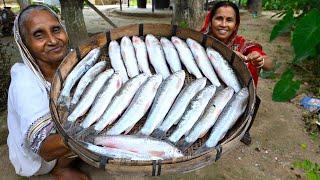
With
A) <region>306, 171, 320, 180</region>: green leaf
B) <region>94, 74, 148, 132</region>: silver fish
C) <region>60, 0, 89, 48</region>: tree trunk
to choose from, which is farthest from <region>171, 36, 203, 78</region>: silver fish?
<region>60, 0, 89, 48</region>: tree trunk

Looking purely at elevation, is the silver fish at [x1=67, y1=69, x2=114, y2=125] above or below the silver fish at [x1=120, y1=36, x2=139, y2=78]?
below

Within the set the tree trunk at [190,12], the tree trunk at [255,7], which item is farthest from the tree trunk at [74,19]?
the tree trunk at [255,7]

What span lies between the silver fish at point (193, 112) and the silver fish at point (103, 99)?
44 centimetres

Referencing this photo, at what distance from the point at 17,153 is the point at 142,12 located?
31.6 feet

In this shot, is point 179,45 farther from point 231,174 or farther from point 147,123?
point 231,174

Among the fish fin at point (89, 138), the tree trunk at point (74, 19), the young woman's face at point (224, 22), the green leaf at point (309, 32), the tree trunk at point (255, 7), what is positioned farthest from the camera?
the tree trunk at point (255, 7)

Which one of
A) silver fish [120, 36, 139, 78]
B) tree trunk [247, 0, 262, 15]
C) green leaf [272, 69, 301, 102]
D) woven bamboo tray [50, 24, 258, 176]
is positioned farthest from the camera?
tree trunk [247, 0, 262, 15]

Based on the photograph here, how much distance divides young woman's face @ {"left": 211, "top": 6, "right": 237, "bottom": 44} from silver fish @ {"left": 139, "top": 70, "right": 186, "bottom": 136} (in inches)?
37.9

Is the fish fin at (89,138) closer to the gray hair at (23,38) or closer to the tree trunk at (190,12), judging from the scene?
the gray hair at (23,38)

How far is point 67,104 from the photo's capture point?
6.12 feet

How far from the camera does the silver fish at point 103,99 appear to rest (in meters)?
1.81

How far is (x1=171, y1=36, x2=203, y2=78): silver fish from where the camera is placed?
2.18m

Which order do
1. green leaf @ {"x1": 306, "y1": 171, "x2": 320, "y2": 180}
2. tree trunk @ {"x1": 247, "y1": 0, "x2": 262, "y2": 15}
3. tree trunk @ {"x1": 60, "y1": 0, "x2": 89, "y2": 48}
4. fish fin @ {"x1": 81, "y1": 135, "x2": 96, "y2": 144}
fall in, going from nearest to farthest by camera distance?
1. fish fin @ {"x1": 81, "y1": 135, "x2": 96, "y2": 144}
2. green leaf @ {"x1": 306, "y1": 171, "x2": 320, "y2": 180}
3. tree trunk @ {"x1": 60, "y1": 0, "x2": 89, "y2": 48}
4. tree trunk @ {"x1": 247, "y1": 0, "x2": 262, "y2": 15}

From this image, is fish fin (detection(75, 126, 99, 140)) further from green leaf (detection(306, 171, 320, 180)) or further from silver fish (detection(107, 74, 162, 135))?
green leaf (detection(306, 171, 320, 180))
